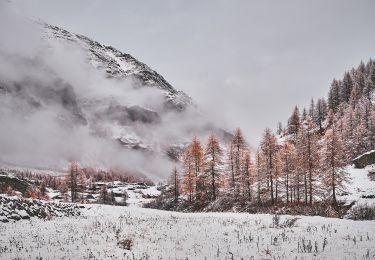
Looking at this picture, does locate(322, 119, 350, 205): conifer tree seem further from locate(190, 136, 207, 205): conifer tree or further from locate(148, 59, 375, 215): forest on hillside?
locate(190, 136, 207, 205): conifer tree

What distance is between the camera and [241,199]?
51875mm

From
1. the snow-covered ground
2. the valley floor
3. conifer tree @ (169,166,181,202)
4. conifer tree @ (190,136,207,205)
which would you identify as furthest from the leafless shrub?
conifer tree @ (169,166,181,202)

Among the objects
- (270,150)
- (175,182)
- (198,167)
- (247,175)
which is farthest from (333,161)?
(175,182)

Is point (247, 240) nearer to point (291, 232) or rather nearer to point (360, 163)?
point (291, 232)

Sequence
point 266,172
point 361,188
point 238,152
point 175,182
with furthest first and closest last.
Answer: point 175,182 → point 238,152 → point 266,172 → point 361,188

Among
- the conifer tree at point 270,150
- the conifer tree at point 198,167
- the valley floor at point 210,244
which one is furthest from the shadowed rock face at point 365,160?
the valley floor at point 210,244

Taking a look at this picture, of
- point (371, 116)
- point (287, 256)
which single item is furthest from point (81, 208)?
point (371, 116)

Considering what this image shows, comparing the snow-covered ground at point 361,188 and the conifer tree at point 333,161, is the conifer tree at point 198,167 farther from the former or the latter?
the snow-covered ground at point 361,188

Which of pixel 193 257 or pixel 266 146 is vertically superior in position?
pixel 266 146

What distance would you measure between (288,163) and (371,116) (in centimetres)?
4417

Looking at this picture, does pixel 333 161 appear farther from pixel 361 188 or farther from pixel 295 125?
pixel 295 125

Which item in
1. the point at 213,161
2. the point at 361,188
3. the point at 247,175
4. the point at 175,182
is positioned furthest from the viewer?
the point at 175,182

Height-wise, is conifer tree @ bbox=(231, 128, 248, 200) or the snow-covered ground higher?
conifer tree @ bbox=(231, 128, 248, 200)

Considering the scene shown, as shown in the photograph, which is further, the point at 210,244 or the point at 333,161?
the point at 333,161
